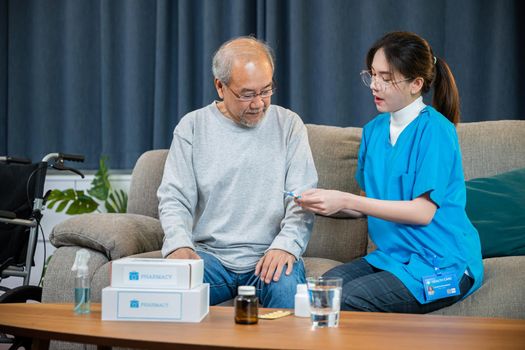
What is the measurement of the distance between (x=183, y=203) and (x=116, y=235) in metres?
0.34

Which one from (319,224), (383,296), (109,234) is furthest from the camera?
(319,224)

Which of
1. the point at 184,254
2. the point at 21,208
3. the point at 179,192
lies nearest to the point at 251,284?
the point at 184,254

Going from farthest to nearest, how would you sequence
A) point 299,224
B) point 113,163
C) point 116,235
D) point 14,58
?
point 14,58, point 113,163, point 116,235, point 299,224

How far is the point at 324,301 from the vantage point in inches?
60.9

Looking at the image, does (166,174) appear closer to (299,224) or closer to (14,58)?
(299,224)

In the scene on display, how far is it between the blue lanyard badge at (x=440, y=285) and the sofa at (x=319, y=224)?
0.22 metres

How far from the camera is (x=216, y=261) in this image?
2.25m

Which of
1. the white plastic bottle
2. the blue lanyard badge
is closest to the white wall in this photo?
the blue lanyard badge

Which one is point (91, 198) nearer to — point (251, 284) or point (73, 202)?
point (73, 202)

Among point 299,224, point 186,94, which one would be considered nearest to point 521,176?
point 299,224

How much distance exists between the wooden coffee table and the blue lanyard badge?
0.37m

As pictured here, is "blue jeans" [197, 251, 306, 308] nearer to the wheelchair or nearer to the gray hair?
the gray hair

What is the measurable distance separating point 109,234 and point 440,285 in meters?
1.14

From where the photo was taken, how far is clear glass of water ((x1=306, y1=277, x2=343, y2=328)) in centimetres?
154
